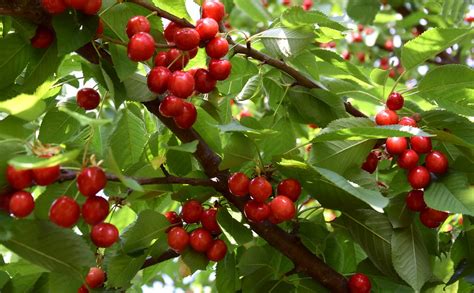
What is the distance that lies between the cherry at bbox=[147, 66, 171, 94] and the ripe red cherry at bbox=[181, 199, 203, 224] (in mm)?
296

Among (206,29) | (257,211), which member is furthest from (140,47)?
(257,211)

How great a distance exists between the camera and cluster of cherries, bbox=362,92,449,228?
158 centimetres

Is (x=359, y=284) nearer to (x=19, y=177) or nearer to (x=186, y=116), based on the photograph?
(x=186, y=116)

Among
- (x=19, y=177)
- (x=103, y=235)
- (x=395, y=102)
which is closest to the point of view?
(x=19, y=177)

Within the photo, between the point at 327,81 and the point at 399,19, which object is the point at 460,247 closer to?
the point at 327,81

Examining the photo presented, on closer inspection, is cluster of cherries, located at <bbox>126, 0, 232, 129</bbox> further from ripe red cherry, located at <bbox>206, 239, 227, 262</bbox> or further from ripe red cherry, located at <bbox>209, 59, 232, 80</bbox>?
ripe red cherry, located at <bbox>206, 239, 227, 262</bbox>

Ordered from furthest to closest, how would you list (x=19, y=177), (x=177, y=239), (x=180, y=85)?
(x=177, y=239)
(x=180, y=85)
(x=19, y=177)

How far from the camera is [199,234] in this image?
5.17 ft

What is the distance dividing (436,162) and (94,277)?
90 centimetres

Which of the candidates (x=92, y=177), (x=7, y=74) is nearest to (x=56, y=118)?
(x=7, y=74)

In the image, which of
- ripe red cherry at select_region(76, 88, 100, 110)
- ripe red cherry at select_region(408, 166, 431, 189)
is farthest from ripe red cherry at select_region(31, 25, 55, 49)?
ripe red cherry at select_region(408, 166, 431, 189)

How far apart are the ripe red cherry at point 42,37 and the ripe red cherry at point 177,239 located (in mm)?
530

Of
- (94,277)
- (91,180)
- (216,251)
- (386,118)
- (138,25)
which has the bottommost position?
(94,277)

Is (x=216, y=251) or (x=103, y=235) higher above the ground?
(x=103, y=235)
